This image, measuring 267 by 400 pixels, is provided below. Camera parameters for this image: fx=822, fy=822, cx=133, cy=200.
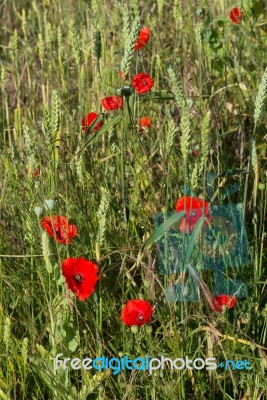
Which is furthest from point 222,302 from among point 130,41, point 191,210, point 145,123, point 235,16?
point 235,16

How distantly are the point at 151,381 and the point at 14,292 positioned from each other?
1.23ft

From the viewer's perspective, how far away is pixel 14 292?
5.58 feet

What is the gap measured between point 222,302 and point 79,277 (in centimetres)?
28

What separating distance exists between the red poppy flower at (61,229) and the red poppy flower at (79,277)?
8cm

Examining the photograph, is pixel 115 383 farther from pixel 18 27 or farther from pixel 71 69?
pixel 18 27

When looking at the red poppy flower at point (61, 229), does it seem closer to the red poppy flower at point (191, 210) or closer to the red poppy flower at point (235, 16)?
the red poppy flower at point (191, 210)

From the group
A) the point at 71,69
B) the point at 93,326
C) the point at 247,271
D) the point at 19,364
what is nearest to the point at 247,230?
the point at 247,271

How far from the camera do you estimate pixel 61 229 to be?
1.58 m

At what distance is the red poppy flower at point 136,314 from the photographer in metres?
1.43

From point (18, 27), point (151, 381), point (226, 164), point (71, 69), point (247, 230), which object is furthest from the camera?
point (18, 27)

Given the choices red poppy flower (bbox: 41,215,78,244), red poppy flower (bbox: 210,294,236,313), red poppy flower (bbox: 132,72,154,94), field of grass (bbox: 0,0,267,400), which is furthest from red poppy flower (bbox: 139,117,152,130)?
red poppy flower (bbox: 210,294,236,313)

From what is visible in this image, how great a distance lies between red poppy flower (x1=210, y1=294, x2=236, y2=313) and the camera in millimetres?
1498

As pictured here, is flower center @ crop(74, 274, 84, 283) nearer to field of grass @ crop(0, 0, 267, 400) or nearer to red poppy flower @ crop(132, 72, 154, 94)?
field of grass @ crop(0, 0, 267, 400)

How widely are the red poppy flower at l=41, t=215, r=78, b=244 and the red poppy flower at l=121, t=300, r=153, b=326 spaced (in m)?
0.19
